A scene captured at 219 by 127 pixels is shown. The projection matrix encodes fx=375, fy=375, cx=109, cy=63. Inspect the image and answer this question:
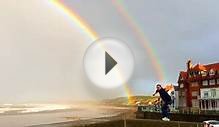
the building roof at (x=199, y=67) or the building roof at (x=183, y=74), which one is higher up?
the building roof at (x=199, y=67)

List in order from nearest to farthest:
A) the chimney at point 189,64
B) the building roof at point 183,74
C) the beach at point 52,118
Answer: the beach at point 52,118, the chimney at point 189,64, the building roof at point 183,74

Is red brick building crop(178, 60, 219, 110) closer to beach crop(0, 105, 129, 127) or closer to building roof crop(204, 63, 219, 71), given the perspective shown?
building roof crop(204, 63, 219, 71)

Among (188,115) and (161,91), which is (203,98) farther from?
(161,91)

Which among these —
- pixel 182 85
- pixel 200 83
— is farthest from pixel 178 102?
pixel 200 83

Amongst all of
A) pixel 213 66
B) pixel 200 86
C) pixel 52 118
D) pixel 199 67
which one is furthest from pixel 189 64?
pixel 52 118

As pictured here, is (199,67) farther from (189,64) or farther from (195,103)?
(195,103)

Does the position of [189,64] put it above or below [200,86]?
above

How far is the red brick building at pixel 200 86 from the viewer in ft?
281

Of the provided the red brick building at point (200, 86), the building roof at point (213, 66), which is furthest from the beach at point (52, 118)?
the building roof at point (213, 66)

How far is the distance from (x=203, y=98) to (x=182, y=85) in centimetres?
1846

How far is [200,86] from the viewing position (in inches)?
3684

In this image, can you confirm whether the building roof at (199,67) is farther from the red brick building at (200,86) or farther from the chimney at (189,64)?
the chimney at (189,64)

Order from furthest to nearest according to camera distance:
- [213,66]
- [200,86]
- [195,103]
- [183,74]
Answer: [183,74] < [213,66] < [200,86] < [195,103]

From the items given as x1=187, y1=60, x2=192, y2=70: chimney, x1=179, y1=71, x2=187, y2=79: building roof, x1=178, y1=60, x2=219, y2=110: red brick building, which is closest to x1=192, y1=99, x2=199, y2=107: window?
x1=178, y1=60, x2=219, y2=110: red brick building
